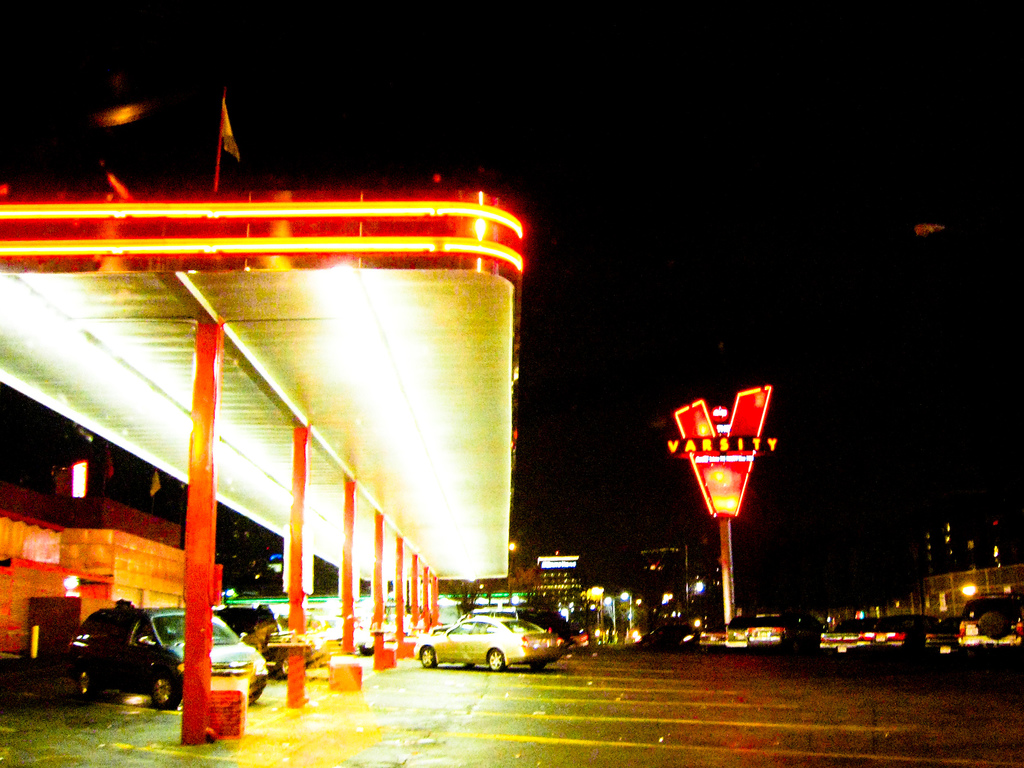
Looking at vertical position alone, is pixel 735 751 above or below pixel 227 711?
below

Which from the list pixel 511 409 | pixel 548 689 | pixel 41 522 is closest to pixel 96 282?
pixel 511 409

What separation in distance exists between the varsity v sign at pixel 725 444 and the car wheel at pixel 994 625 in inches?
781

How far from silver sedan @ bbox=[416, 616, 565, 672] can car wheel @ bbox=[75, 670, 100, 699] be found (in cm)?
1090

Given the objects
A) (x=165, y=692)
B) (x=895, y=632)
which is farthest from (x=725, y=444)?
(x=165, y=692)

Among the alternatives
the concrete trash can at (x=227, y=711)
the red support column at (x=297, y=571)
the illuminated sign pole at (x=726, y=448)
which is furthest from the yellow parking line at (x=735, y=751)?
the illuminated sign pole at (x=726, y=448)

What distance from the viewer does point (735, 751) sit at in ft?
36.1

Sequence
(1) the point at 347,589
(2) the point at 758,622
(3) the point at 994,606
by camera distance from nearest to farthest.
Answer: (1) the point at 347,589, (3) the point at 994,606, (2) the point at 758,622

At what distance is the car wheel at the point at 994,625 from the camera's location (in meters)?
25.8

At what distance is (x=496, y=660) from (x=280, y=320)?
15604 millimetres

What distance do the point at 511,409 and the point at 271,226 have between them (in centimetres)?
680

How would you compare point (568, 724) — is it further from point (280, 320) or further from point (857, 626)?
point (857, 626)

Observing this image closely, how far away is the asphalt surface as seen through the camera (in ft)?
34.6

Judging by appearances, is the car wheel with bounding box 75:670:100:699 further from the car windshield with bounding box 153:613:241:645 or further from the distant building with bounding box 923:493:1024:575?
the distant building with bounding box 923:493:1024:575

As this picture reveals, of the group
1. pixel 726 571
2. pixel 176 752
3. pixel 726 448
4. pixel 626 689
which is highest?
pixel 726 448
